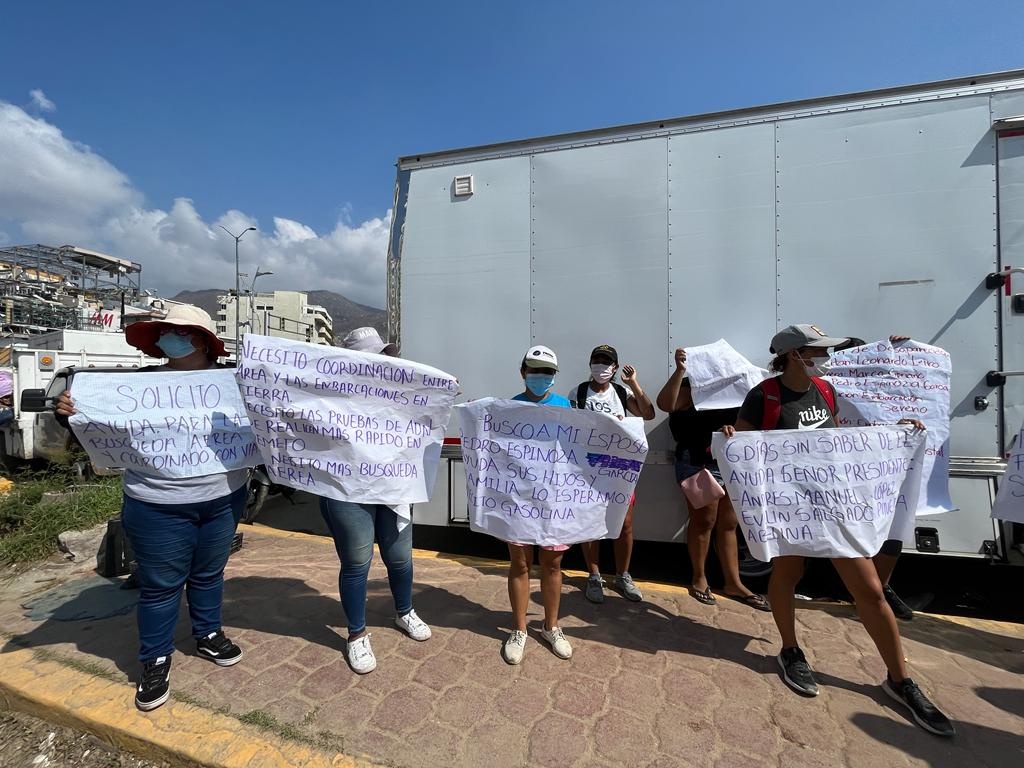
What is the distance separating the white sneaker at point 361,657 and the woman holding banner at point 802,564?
221cm

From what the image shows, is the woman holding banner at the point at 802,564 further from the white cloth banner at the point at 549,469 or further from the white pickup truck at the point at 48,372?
the white pickup truck at the point at 48,372

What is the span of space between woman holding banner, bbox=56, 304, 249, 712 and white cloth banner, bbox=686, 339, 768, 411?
2982 mm

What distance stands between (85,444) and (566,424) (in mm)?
2513

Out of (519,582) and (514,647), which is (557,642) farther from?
(519,582)

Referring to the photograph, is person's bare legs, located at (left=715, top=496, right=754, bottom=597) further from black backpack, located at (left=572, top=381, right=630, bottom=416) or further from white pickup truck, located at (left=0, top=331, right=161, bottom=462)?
white pickup truck, located at (left=0, top=331, right=161, bottom=462)

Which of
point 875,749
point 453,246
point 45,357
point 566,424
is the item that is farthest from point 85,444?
point 45,357

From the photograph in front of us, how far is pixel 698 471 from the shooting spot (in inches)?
132

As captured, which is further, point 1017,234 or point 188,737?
point 1017,234

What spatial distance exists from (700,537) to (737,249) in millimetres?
2210

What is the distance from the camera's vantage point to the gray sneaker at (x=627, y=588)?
342 centimetres

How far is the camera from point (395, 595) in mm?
2936

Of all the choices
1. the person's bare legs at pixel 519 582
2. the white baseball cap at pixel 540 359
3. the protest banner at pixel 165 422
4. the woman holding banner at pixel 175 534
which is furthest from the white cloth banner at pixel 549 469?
the woman holding banner at pixel 175 534

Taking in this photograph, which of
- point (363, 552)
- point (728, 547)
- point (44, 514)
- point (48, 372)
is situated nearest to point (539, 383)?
point (363, 552)

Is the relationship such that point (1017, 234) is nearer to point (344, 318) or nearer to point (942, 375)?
point (942, 375)
